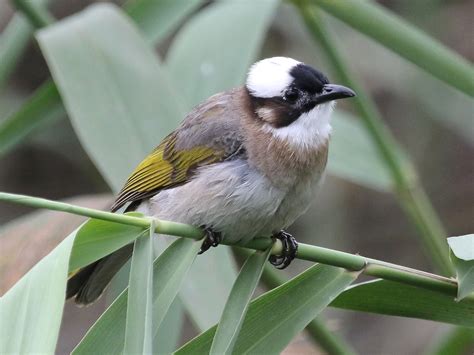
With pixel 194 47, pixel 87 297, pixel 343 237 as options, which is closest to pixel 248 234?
pixel 87 297

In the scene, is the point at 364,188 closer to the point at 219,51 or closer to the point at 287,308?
the point at 219,51

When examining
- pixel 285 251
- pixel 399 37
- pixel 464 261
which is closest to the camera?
pixel 464 261

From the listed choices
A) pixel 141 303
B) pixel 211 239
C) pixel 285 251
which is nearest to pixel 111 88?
pixel 211 239

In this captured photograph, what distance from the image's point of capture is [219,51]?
118 inches

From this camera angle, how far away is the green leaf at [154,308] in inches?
61.1

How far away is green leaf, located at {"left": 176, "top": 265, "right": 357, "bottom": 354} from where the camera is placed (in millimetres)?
Answer: 1701

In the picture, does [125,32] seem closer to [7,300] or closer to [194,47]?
[194,47]

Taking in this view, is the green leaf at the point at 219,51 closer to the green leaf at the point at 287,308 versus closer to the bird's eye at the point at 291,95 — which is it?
the bird's eye at the point at 291,95

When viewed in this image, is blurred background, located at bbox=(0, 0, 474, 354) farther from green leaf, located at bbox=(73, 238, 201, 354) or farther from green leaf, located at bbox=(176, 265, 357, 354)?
green leaf, located at bbox=(73, 238, 201, 354)

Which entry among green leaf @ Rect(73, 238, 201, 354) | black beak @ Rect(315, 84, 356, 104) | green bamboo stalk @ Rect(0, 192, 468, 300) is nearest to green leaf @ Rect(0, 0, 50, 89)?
black beak @ Rect(315, 84, 356, 104)

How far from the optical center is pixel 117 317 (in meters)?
1.60

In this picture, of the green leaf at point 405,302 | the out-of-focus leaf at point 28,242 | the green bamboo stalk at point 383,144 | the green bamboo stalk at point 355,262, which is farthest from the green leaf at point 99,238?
the green bamboo stalk at point 383,144

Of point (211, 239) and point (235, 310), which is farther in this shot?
point (211, 239)

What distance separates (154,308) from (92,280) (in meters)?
0.78
